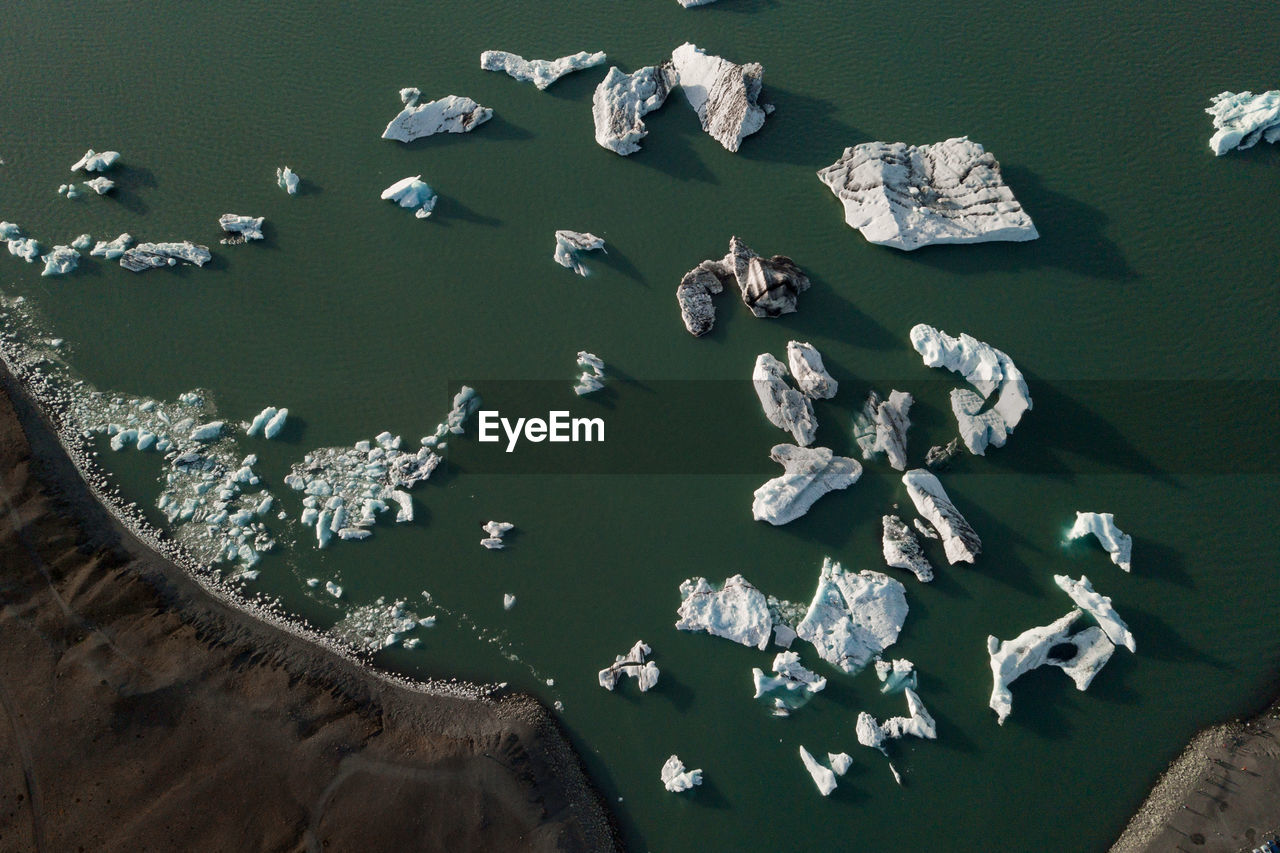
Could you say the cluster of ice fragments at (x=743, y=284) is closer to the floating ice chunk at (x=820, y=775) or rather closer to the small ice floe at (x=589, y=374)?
the small ice floe at (x=589, y=374)

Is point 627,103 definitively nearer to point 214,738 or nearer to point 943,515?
point 943,515

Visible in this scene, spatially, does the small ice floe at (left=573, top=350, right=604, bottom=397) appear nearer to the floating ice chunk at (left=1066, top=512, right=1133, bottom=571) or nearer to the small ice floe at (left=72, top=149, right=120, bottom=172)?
the floating ice chunk at (left=1066, top=512, right=1133, bottom=571)

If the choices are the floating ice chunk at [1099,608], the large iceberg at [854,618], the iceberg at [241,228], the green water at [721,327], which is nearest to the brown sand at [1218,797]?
the green water at [721,327]

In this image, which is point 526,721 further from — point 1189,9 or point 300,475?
point 1189,9

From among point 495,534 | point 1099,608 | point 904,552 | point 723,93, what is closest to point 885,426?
point 904,552

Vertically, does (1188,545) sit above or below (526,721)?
above

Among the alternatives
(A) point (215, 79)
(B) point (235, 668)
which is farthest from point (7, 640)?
(A) point (215, 79)
